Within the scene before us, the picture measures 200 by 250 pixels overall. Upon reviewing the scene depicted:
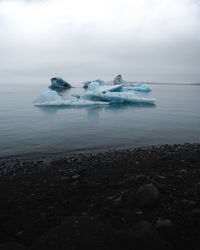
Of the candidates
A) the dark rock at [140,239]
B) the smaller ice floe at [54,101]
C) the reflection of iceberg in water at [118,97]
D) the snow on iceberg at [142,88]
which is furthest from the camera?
the snow on iceberg at [142,88]

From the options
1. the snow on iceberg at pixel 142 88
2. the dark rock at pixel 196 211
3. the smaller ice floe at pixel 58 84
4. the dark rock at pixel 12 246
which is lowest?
the dark rock at pixel 12 246

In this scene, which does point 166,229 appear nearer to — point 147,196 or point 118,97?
point 147,196

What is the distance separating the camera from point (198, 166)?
407 centimetres

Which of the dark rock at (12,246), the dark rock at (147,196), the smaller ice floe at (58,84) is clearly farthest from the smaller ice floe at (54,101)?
the smaller ice floe at (58,84)

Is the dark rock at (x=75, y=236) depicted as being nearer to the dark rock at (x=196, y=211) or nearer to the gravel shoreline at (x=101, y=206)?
the gravel shoreline at (x=101, y=206)

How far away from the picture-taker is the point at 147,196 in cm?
255

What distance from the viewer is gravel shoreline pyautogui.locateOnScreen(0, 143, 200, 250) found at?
1.91 meters

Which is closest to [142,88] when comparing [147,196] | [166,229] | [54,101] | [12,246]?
[54,101]

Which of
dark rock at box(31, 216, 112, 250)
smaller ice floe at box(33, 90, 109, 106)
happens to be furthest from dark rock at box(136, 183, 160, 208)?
smaller ice floe at box(33, 90, 109, 106)

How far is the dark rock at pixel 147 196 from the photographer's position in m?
2.45

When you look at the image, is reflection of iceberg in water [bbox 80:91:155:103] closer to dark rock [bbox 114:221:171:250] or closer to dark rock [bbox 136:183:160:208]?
dark rock [bbox 136:183:160:208]

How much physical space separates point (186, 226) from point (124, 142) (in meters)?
4.88

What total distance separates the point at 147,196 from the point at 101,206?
649 mm

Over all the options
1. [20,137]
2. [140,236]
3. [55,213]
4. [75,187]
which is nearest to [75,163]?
[75,187]
